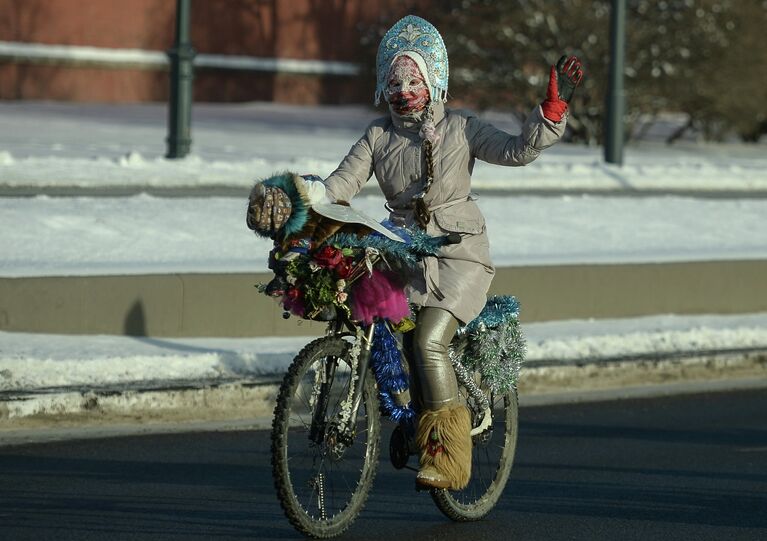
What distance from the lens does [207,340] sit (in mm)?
11578

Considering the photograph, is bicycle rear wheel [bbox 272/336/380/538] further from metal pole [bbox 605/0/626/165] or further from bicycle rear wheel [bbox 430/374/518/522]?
metal pole [bbox 605/0/626/165]

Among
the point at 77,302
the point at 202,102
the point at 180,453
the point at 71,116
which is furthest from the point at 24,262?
the point at 202,102

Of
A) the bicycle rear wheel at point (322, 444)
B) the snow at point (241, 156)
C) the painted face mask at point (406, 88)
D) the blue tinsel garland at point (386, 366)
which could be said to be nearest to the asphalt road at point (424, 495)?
the bicycle rear wheel at point (322, 444)

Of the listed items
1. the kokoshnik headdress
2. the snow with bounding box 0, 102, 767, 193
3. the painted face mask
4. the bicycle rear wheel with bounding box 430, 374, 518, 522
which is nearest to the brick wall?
the snow with bounding box 0, 102, 767, 193

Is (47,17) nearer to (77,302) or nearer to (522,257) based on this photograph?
(522,257)

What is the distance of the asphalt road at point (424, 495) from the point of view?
23.4 feet

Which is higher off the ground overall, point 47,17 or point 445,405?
point 445,405

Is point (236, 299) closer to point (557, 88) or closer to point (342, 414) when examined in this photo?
point (342, 414)

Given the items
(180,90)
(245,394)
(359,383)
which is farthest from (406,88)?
(180,90)

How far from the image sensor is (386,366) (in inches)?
269

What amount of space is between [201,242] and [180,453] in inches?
191

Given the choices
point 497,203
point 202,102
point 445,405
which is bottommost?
point 202,102

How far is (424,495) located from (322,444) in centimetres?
140

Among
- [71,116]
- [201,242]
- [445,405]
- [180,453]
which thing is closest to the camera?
[445,405]
